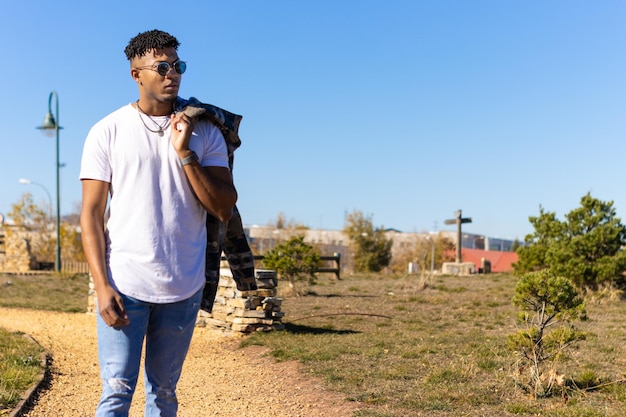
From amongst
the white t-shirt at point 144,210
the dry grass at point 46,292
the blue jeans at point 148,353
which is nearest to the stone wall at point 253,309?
the dry grass at point 46,292

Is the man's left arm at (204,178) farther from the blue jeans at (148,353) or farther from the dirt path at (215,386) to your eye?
the dirt path at (215,386)

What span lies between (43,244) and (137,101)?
1464 inches

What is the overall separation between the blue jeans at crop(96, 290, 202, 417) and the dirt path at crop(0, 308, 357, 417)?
2.82m

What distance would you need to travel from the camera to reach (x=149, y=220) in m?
2.86

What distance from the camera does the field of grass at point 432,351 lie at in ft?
18.9

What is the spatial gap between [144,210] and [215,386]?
4.62m

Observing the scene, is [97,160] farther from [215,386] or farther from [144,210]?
[215,386]

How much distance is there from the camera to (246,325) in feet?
33.8

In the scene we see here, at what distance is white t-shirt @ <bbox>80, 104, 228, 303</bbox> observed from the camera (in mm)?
2842

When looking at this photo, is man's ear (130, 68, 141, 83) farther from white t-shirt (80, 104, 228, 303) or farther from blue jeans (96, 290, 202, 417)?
blue jeans (96, 290, 202, 417)

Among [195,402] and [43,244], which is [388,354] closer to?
[195,402]

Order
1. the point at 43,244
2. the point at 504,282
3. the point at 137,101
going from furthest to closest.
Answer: the point at 43,244 < the point at 504,282 < the point at 137,101

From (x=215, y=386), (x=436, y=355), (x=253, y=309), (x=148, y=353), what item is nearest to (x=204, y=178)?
(x=148, y=353)

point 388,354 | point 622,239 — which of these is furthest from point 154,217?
point 622,239
